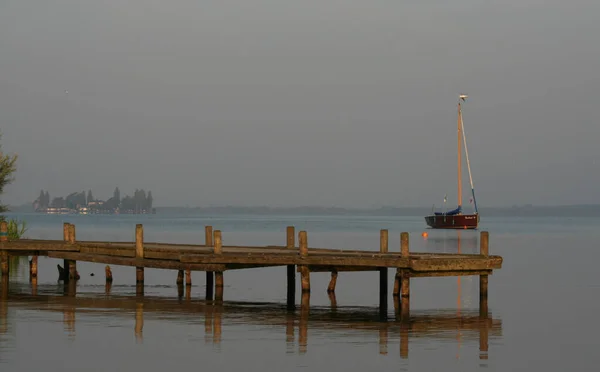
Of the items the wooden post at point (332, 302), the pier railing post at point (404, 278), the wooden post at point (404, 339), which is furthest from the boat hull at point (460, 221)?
A: the wooden post at point (404, 339)

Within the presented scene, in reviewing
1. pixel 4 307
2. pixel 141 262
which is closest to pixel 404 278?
pixel 141 262

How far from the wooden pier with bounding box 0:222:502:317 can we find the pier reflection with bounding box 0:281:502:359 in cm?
97

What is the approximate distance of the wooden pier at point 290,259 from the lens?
3212cm

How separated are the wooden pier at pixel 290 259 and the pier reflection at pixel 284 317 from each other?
0.97 m

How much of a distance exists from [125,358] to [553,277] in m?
41.8

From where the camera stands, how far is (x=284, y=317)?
33.7 metres

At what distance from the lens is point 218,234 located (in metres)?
35.4

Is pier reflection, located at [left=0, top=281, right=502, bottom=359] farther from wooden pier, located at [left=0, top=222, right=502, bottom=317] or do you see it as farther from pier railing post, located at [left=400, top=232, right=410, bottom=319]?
wooden pier, located at [left=0, top=222, right=502, bottom=317]

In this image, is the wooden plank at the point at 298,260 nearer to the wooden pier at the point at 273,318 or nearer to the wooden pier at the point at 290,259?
the wooden pier at the point at 290,259

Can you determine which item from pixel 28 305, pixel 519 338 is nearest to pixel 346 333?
pixel 519 338

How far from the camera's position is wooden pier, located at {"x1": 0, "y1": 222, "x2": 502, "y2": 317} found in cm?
3212

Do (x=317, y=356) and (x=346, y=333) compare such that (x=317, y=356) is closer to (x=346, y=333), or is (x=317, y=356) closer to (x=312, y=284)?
(x=346, y=333)

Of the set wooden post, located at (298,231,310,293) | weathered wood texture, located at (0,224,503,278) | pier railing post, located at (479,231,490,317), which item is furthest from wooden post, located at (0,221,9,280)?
pier railing post, located at (479,231,490,317)

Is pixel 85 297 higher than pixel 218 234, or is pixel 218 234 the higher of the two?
pixel 218 234
